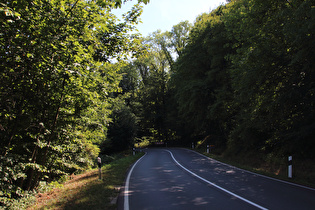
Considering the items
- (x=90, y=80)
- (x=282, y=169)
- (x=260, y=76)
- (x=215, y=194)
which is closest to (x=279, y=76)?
(x=260, y=76)

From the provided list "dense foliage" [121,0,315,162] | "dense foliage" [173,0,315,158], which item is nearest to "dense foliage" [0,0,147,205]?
"dense foliage" [121,0,315,162]

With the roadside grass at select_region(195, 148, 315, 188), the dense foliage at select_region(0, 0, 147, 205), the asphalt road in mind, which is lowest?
the asphalt road

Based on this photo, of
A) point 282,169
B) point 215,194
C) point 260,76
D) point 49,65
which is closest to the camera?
point 49,65

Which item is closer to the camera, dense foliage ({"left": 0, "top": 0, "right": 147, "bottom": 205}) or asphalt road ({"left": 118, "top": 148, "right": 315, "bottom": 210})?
dense foliage ({"left": 0, "top": 0, "right": 147, "bottom": 205})

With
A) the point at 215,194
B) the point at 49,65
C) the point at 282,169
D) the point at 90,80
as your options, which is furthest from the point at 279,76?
the point at 49,65

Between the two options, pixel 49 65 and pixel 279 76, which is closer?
pixel 49 65

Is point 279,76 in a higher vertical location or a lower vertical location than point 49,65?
higher

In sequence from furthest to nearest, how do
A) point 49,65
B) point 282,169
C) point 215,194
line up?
point 282,169 → point 215,194 → point 49,65

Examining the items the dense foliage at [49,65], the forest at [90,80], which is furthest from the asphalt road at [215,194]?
the dense foliage at [49,65]

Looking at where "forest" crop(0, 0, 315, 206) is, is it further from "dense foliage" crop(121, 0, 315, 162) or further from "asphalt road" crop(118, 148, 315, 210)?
"asphalt road" crop(118, 148, 315, 210)

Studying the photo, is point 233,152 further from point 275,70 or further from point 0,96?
point 0,96

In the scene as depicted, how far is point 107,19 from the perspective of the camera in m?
7.14

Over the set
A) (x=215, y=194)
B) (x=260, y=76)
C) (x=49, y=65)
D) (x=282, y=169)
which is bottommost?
(x=215, y=194)

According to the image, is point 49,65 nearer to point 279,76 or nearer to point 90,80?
point 90,80
